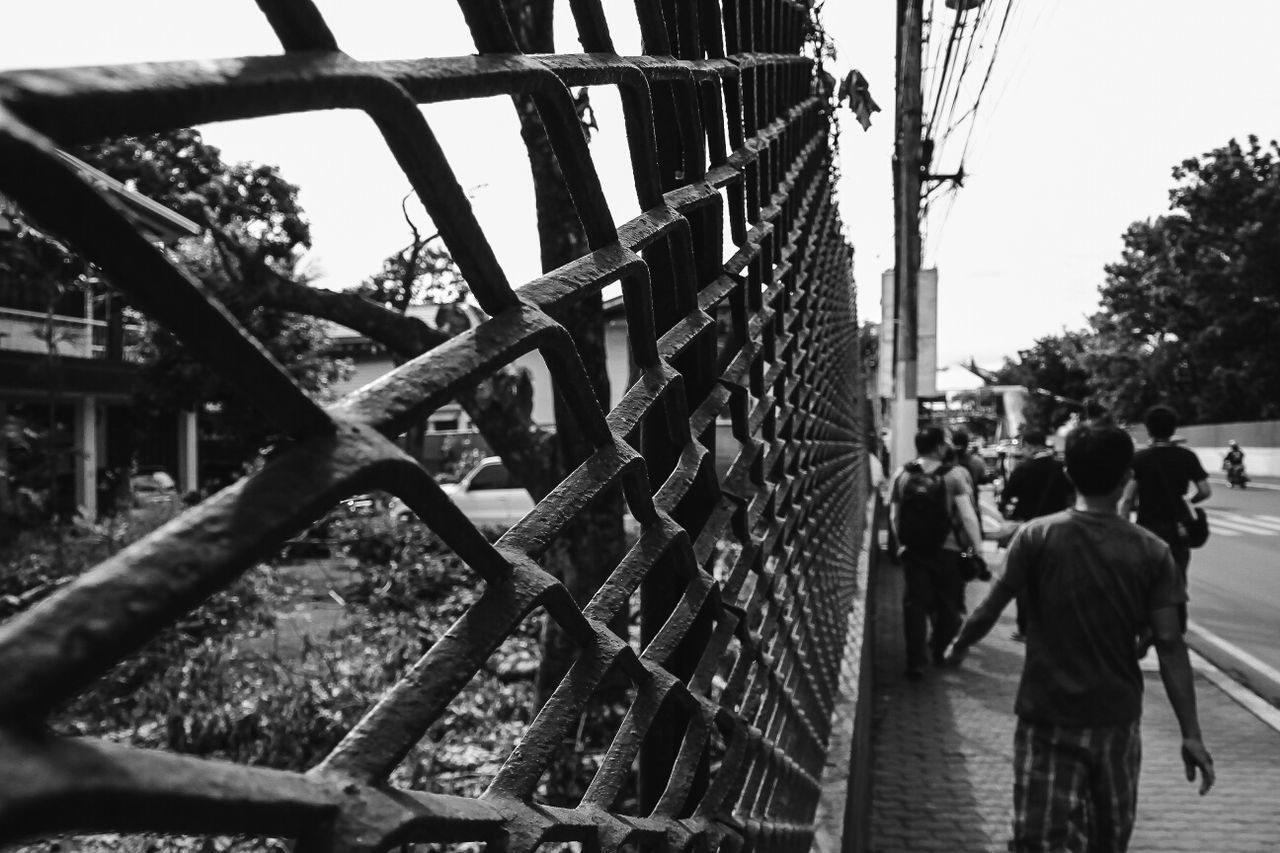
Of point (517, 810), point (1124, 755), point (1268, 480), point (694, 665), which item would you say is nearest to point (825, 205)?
point (1124, 755)

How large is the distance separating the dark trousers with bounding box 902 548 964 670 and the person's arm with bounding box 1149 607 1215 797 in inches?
158

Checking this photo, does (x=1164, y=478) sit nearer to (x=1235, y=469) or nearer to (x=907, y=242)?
(x=907, y=242)

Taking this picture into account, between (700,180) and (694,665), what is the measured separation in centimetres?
70

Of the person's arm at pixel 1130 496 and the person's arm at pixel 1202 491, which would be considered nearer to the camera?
the person's arm at pixel 1202 491

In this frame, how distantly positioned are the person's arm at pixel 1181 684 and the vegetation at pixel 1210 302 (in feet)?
139

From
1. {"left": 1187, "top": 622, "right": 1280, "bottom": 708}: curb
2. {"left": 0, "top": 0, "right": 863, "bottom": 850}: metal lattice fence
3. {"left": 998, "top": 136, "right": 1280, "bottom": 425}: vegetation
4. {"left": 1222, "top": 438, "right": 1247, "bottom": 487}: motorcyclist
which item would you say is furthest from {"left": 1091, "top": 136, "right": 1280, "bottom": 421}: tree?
{"left": 0, "top": 0, "right": 863, "bottom": 850}: metal lattice fence

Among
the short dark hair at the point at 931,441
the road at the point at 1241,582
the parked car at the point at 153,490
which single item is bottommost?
the road at the point at 1241,582

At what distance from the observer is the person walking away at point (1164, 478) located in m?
7.43

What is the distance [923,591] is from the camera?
25.2 feet

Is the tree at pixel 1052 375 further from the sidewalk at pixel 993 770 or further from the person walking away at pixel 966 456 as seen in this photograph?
the sidewalk at pixel 993 770

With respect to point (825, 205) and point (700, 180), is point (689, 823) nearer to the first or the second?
point (700, 180)

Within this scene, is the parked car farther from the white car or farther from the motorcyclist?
the motorcyclist

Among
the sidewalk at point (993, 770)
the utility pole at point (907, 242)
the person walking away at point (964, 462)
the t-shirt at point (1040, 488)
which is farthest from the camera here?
the utility pole at point (907, 242)

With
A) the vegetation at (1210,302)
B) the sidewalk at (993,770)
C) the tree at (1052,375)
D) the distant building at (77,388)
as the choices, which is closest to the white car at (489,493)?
the distant building at (77,388)
